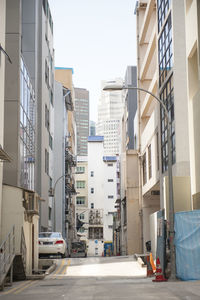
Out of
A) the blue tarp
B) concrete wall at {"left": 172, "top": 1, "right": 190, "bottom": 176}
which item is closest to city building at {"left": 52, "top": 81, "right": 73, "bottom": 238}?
concrete wall at {"left": 172, "top": 1, "right": 190, "bottom": 176}

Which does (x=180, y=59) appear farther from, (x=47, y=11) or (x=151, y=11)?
(x=47, y=11)

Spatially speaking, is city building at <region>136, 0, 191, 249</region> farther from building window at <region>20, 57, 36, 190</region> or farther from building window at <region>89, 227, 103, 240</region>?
building window at <region>89, 227, 103, 240</region>

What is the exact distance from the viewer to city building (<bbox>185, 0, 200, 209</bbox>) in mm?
20219

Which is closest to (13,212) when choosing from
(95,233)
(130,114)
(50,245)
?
(50,245)

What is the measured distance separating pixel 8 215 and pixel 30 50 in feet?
67.7

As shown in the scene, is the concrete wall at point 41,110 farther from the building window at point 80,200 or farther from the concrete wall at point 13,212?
the building window at point 80,200

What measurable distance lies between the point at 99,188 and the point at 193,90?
103801 millimetres

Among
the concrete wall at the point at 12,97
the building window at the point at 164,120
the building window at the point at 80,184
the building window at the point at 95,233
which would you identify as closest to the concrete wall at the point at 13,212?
the concrete wall at the point at 12,97

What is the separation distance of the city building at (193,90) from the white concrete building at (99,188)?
3603 inches

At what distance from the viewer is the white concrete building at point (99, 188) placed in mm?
115188

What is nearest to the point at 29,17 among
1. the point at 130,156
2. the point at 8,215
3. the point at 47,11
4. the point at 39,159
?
the point at 47,11

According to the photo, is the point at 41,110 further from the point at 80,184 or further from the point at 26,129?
the point at 80,184

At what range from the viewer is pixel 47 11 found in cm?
4412

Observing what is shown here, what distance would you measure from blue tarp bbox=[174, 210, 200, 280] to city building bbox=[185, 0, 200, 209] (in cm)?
417
